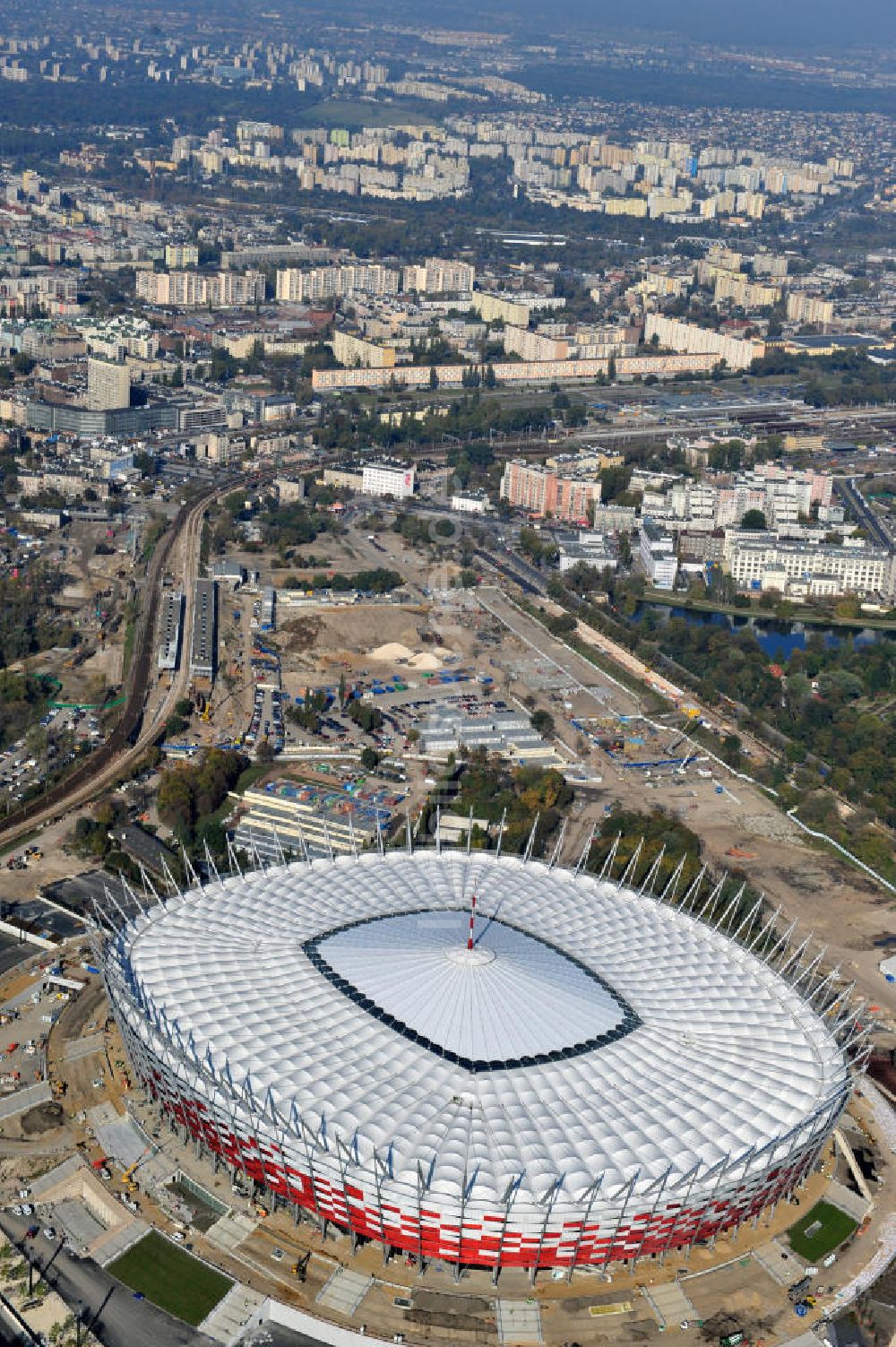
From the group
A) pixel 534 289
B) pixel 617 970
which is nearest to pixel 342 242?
pixel 534 289

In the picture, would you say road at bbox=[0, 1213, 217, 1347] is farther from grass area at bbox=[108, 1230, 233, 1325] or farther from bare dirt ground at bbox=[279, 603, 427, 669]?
bare dirt ground at bbox=[279, 603, 427, 669]

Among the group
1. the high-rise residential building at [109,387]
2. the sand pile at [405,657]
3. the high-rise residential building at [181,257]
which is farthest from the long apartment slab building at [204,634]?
the high-rise residential building at [181,257]

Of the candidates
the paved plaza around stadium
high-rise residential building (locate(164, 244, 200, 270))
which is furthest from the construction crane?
high-rise residential building (locate(164, 244, 200, 270))

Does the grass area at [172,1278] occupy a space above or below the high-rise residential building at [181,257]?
above

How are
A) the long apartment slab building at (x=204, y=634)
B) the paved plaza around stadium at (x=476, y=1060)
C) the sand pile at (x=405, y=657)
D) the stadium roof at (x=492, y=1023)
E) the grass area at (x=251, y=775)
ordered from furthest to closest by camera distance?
the sand pile at (x=405, y=657) < the long apartment slab building at (x=204, y=634) < the grass area at (x=251, y=775) < the stadium roof at (x=492, y=1023) < the paved plaza around stadium at (x=476, y=1060)

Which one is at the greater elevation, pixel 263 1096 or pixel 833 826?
pixel 263 1096

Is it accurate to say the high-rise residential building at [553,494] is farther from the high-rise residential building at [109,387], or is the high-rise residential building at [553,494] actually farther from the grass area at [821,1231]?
the grass area at [821,1231]

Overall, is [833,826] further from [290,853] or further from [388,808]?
[290,853]
